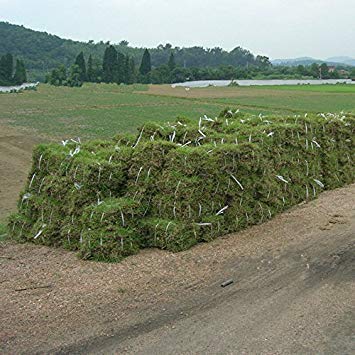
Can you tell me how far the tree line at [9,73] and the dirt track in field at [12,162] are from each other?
60.1 meters

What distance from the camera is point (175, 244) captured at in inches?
311

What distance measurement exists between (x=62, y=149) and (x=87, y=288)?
333 centimetres

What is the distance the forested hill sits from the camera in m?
128

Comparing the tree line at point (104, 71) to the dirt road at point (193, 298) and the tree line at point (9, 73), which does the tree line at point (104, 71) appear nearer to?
the tree line at point (9, 73)

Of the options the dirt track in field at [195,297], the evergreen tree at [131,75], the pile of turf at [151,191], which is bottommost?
the evergreen tree at [131,75]

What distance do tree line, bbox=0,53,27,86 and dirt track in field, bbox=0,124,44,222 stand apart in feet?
197

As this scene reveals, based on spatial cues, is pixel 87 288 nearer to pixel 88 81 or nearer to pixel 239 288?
pixel 239 288

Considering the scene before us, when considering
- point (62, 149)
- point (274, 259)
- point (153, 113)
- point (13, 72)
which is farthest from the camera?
point (13, 72)

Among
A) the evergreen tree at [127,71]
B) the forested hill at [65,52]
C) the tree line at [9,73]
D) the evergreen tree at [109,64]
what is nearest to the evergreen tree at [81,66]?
the evergreen tree at [109,64]

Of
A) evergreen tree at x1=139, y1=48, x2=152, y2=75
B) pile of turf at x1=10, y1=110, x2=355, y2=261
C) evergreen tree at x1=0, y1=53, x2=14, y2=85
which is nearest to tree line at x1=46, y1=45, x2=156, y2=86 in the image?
evergreen tree at x1=139, y1=48, x2=152, y2=75

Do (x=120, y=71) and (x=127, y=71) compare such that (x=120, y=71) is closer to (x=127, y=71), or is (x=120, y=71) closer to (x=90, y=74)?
(x=127, y=71)

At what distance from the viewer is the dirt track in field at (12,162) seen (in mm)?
→ 13117

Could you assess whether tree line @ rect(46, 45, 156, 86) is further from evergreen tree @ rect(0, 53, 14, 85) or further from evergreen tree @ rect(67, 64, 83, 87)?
evergreen tree @ rect(0, 53, 14, 85)

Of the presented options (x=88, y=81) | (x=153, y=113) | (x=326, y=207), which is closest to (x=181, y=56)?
(x=88, y=81)
